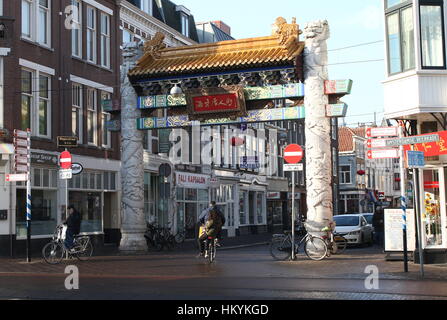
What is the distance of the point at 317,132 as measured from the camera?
22.6 m

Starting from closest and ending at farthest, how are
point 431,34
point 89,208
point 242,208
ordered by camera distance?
point 431,34 → point 89,208 → point 242,208

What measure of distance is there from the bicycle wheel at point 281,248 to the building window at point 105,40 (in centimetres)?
1648

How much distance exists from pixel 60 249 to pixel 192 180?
822 inches

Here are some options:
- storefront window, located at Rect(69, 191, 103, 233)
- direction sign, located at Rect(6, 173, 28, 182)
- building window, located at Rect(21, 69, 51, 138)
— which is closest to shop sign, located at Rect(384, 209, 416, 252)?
direction sign, located at Rect(6, 173, 28, 182)

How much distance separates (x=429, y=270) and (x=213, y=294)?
6927 mm

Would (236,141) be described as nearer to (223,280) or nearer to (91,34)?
(91,34)

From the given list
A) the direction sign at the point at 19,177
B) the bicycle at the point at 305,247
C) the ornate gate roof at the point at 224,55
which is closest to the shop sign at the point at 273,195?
the ornate gate roof at the point at 224,55

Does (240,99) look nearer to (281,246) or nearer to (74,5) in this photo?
(281,246)

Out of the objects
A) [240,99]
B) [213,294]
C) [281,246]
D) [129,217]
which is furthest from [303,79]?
[213,294]

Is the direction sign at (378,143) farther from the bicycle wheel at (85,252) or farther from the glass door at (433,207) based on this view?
the bicycle wheel at (85,252)

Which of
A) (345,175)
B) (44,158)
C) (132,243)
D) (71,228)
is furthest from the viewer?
(345,175)

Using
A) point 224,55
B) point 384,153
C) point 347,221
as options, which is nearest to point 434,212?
point 384,153

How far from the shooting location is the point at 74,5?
3091 cm
